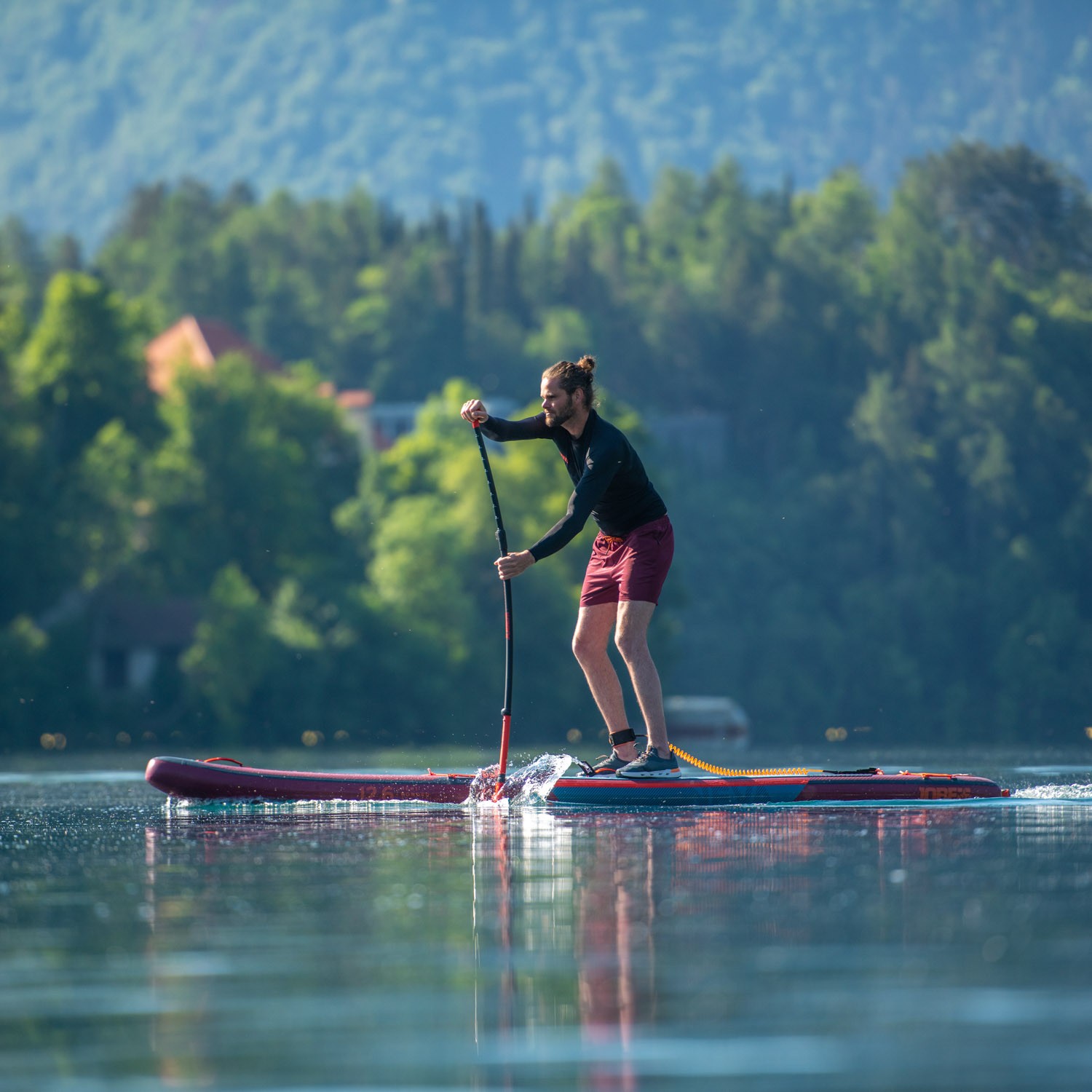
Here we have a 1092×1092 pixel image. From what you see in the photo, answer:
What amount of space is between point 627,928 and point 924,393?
77744 millimetres

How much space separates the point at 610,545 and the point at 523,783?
1.47 meters

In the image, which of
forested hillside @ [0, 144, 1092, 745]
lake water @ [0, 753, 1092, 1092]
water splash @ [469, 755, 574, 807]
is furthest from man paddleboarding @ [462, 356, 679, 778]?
forested hillside @ [0, 144, 1092, 745]

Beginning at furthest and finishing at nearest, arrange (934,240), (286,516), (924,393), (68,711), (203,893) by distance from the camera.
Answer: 1. (934,240)
2. (924,393)
3. (286,516)
4. (68,711)
5. (203,893)

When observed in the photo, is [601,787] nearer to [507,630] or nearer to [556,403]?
[507,630]

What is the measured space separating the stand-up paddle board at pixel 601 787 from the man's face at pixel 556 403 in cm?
204

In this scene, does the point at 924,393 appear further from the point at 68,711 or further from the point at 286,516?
the point at 68,711

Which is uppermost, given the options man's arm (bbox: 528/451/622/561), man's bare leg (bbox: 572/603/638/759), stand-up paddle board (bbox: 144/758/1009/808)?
man's arm (bbox: 528/451/622/561)

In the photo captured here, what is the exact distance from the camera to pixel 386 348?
10188 cm

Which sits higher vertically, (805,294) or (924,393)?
(805,294)

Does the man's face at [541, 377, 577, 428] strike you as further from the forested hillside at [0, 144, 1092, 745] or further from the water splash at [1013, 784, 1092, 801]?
the forested hillside at [0, 144, 1092, 745]

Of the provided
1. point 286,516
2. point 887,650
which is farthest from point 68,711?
point 887,650

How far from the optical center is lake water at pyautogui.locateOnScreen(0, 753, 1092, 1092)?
18.4 ft

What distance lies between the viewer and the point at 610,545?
13484 mm

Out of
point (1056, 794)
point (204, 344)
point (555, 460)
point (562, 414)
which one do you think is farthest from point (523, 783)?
point (204, 344)
